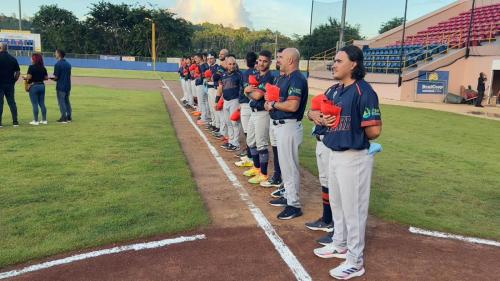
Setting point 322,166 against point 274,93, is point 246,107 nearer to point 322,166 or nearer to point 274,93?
point 274,93

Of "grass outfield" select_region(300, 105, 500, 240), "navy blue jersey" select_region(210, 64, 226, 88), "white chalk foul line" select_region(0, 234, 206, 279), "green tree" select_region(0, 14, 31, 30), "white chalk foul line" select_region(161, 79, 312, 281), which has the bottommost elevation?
"white chalk foul line" select_region(0, 234, 206, 279)

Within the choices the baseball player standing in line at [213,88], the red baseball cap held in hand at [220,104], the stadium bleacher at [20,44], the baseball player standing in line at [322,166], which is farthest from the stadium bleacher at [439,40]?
the stadium bleacher at [20,44]

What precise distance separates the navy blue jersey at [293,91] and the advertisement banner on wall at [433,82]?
21.0 metres

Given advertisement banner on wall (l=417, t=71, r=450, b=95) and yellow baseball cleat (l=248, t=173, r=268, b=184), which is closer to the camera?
yellow baseball cleat (l=248, t=173, r=268, b=184)

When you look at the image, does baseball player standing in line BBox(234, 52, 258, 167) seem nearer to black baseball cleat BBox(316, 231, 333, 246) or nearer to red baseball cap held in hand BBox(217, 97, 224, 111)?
red baseball cap held in hand BBox(217, 97, 224, 111)

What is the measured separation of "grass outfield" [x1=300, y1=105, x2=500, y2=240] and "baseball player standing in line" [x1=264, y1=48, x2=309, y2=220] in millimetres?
1252

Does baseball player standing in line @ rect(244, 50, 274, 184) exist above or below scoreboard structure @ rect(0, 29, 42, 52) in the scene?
below

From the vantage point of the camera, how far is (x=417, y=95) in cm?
2412

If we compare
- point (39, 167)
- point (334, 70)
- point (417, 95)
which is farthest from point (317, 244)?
point (417, 95)

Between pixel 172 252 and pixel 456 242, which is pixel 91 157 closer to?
pixel 172 252

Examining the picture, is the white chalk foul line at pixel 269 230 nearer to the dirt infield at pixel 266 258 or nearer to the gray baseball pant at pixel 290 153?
the dirt infield at pixel 266 258

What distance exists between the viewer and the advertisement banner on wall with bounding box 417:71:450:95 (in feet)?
77.8

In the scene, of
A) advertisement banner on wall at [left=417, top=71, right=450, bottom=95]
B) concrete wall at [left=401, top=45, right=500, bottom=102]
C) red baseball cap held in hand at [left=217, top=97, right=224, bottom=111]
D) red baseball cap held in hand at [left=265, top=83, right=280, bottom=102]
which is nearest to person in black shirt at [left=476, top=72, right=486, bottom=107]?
concrete wall at [left=401, top=45, right=500, bottom=102]

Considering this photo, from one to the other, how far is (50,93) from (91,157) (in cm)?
1474
